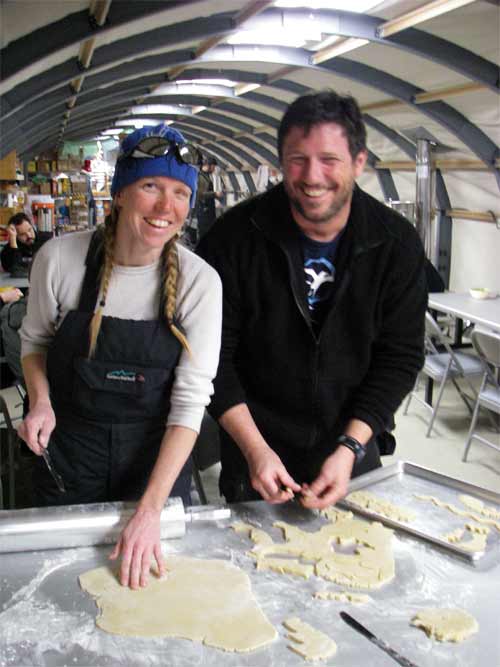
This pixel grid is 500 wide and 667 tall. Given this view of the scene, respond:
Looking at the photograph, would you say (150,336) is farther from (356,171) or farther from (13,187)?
(13,187)

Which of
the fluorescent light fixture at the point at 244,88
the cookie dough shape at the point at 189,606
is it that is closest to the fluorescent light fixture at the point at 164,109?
the fluorescent light fixture at the point at 244,88

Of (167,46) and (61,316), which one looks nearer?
(61,316)

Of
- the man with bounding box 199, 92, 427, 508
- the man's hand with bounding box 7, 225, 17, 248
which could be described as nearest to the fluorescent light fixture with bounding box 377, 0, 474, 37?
the man with bounding box 199, 92, 427, 508

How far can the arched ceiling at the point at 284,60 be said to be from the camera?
4414 millimetres

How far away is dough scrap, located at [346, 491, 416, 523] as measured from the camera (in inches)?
67.4

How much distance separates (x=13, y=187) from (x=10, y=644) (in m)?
9.14

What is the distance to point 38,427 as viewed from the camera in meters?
1.65

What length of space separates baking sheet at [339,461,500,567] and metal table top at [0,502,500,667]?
3 centimetres

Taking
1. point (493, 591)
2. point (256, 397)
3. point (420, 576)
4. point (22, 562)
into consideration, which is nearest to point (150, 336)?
point (256, 397)

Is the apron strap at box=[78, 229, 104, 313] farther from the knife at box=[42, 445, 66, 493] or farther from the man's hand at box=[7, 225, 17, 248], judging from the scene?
the man's hand at box=[7, 225, 17, 248]

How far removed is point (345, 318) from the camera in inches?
74.7

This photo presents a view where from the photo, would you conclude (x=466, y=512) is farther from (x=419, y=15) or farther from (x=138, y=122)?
(x=138, y=122)

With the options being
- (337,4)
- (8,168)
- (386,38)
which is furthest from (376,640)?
(8,168)

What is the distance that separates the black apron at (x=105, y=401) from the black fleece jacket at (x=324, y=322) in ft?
0.72
